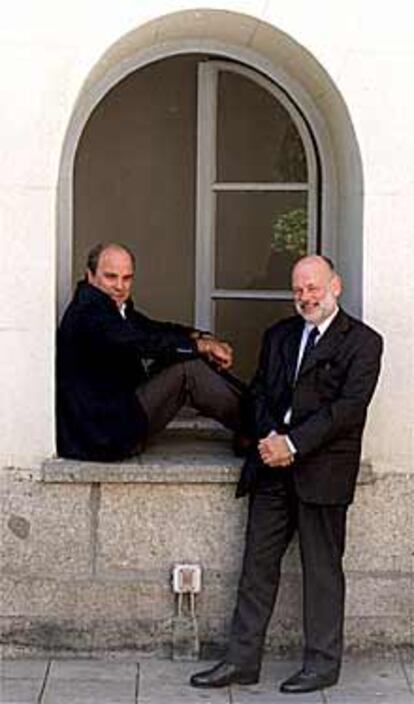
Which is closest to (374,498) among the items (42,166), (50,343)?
(50,343)

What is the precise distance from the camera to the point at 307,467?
20.5 feet

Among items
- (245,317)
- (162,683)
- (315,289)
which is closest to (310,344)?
(315,289)

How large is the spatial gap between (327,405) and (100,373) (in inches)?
41.1

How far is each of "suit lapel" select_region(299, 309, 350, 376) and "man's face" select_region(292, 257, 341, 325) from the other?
0.21 ft

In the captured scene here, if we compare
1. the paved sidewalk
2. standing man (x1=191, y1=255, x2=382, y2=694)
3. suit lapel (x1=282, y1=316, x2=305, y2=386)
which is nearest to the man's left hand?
standing man (x1=191, y1=255, x2=382, y2=694)

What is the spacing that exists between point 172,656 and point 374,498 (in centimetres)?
110

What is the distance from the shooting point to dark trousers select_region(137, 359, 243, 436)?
21.9ft

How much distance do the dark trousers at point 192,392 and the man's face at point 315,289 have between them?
1.84 feet

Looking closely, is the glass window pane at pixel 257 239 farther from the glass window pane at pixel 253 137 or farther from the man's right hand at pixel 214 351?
the man's right hand at pixel 214 351

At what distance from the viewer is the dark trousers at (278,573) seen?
6.35 metres

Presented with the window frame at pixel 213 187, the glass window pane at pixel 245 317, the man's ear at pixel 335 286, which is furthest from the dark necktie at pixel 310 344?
the glass window pane at pixel 245 317

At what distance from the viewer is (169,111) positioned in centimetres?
770

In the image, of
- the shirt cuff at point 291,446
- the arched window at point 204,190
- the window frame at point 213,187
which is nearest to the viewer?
the shirt cuff at point 291,446

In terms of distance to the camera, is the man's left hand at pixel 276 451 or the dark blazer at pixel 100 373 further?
the dark blazer at pixel 100 373
